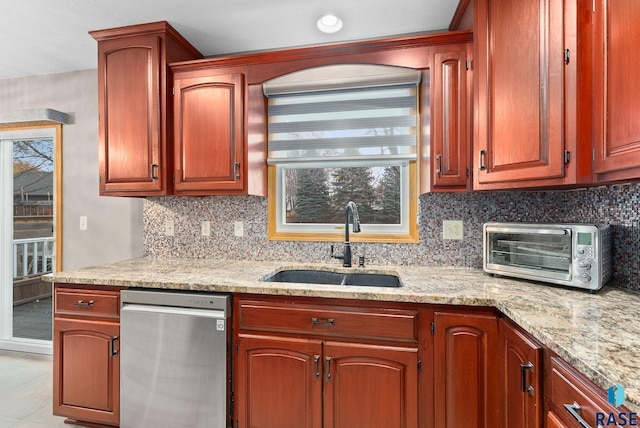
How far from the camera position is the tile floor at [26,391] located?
2.05 metres

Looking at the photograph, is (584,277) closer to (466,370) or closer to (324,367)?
(466,370)

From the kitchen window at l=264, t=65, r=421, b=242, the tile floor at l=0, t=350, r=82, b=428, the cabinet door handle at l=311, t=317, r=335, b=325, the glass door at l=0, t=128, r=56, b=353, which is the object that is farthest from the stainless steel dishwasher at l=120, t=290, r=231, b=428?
the glass door at l=0, t=128, r=56, b=353

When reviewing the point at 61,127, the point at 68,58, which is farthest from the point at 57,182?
the point at 68,58

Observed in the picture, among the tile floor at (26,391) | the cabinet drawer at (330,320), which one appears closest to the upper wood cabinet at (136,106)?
the cabinet drawer at (330,320)

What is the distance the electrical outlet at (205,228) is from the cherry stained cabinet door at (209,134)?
370 millimetres

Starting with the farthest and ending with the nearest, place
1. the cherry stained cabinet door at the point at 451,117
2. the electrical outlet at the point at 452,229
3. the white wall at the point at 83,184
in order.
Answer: the white wall at the point at 83,184, the electrical outlet at the point at 452,229, the cherry stained cabinet door at the point at 451,117

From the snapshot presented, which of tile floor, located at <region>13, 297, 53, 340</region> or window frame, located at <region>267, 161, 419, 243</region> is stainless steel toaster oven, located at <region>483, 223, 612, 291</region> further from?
tile floor, located at <region>13, 297, 53, 340</region>

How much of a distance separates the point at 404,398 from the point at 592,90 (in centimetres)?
146

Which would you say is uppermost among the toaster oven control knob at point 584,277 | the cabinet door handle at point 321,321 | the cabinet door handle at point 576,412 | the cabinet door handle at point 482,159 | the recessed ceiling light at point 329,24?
the recessed ceiling light at point 329,24

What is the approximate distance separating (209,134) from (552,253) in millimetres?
1998

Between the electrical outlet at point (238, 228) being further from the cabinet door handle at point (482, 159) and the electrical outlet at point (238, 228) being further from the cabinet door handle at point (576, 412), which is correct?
the cabinet door handle at point (576, 412)

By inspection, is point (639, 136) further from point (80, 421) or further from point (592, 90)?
point (80, 421)

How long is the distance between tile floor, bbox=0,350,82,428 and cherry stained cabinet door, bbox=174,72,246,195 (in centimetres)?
166

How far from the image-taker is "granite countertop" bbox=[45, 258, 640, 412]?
2.79ft
